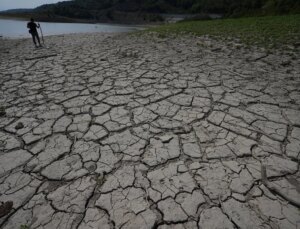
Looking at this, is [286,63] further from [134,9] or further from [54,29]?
[134,9]

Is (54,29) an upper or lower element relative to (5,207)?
lower

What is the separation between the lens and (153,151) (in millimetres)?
2094

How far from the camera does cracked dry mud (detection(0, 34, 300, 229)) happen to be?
1.51 meters

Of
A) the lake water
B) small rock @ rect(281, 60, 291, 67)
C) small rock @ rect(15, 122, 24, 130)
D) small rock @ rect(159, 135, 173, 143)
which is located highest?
small rock @ rect(281, 60, 291, 67)

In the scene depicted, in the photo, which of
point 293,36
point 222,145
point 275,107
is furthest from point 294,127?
point 293,36

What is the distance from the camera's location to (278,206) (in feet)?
4.95

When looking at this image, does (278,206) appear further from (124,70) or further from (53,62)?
(53,62)

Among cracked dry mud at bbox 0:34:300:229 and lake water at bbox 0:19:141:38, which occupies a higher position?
cracked dry mud at bbox 0:34:300:229

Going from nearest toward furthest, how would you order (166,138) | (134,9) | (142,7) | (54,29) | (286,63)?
(166,138)
(286,63)
(54,29)
(142,7)
(134,9)

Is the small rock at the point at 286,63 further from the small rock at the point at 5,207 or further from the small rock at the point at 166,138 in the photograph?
the small rock at the point at 5,207

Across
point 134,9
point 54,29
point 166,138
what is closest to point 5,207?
point 166,138

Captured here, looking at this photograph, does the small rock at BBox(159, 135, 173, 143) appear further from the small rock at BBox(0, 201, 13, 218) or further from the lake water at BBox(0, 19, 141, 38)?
the lake water at BBox(0, 19, 141, 38)

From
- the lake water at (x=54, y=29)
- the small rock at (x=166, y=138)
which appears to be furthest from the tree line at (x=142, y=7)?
the small rock at (x=166, y=138)

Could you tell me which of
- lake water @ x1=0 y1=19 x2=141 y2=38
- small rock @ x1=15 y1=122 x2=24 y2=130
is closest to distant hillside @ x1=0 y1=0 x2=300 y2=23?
lake water @ x1=0 y1=19 x2=141 y2=38
